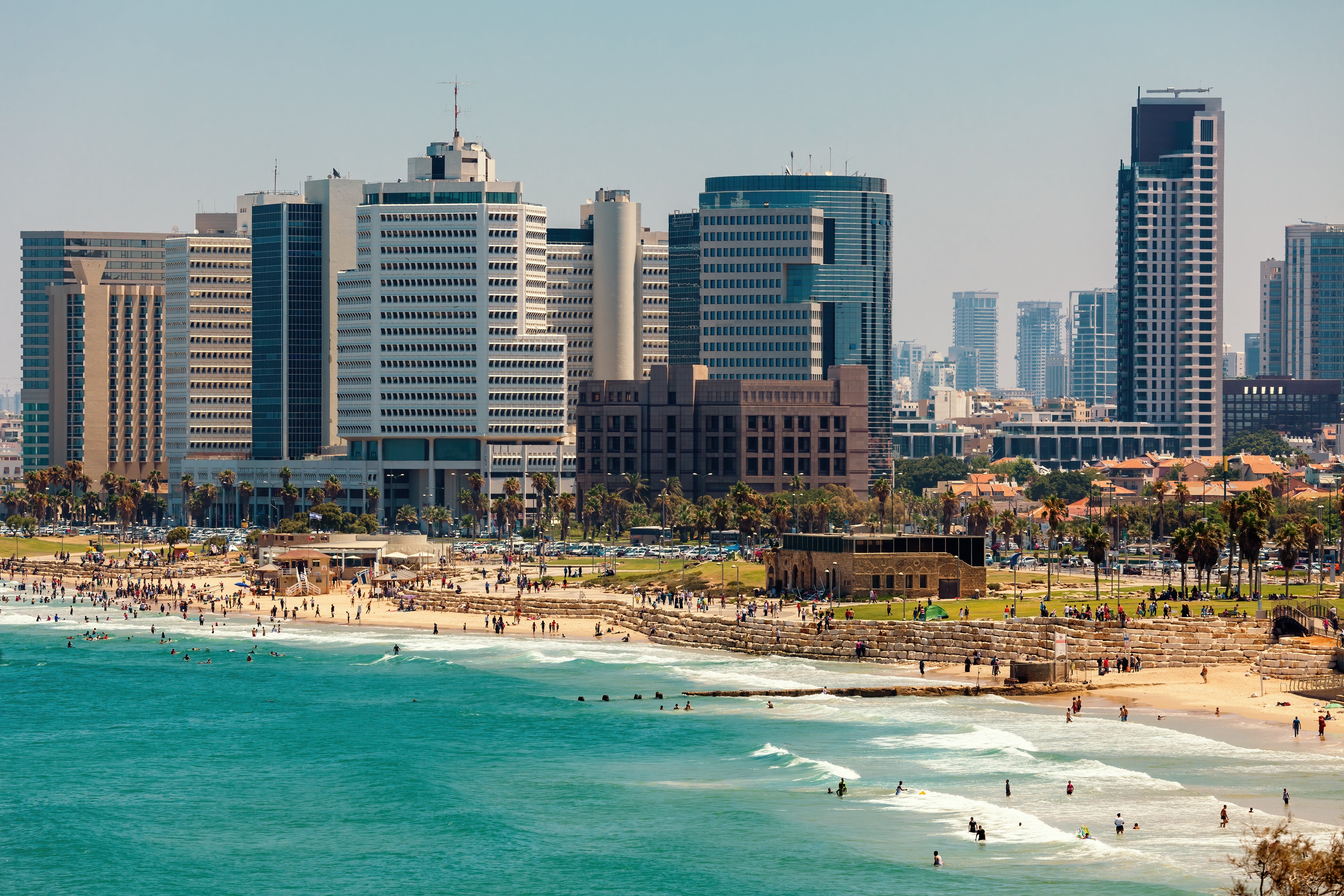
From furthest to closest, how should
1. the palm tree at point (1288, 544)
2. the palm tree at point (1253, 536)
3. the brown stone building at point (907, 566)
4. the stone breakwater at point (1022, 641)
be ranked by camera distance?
1. the brown stone building at point (907, 566)
2. the palm tree at point (1288, 544)
3. the palm tree at point (1253, 536)
4. the stone breakwater at point (1022, 641)

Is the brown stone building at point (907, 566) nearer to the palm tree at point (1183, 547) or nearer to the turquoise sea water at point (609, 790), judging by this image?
the palm tree at point (1183, 547)

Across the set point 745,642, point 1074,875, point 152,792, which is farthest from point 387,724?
point 1074,875

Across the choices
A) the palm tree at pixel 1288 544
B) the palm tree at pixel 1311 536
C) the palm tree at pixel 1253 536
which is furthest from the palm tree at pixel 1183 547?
the palm tree at pixel 1311 536

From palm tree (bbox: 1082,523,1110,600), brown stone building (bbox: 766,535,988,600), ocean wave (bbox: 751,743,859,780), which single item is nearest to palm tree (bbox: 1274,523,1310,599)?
palm tree (bbox: 1082,523,1110,600)

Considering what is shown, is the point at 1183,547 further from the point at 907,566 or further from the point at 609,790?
the point at 609,790

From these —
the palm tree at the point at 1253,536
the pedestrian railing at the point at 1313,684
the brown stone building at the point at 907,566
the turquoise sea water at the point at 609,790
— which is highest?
the palm tree at the point at 1253,536

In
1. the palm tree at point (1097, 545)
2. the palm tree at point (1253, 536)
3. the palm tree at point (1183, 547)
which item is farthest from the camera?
the palm tree at point (1097, 545)

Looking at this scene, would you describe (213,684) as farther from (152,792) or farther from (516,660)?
(152,792)
